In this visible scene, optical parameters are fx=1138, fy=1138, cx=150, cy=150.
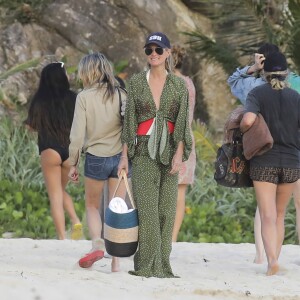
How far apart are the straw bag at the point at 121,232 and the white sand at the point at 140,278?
0.17 metres

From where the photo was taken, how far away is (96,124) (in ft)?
26.5

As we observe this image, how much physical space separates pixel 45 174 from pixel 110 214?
2.37 meters

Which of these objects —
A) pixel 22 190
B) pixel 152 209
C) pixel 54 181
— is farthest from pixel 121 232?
pixel 22 190

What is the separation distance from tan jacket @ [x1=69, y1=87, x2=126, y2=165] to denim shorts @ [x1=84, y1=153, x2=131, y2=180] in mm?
35

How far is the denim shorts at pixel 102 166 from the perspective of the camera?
8.12m

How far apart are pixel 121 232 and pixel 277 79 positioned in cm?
162

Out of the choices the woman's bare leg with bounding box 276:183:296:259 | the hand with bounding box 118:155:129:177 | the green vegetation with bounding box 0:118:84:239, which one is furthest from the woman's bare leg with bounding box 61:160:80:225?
the woman's bare leg with bounding box 276:183:296:259

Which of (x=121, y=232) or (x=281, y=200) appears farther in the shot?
(x=281, y=200)

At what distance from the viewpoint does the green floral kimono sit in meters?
7.59

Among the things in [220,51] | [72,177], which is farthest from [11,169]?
[72,177]

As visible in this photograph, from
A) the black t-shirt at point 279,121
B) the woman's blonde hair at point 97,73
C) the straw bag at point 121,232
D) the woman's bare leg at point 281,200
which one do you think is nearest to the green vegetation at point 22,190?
the woman's blonde hair at point 97,73

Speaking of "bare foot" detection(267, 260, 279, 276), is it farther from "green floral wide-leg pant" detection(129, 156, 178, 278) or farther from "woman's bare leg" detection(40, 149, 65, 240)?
"woman's bare leg" detection(40, 149, 65, 240)

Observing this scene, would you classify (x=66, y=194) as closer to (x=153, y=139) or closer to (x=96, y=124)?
(x=96, y=124)

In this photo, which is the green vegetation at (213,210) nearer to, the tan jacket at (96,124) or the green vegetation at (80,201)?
the green vegetation at (80,201)
